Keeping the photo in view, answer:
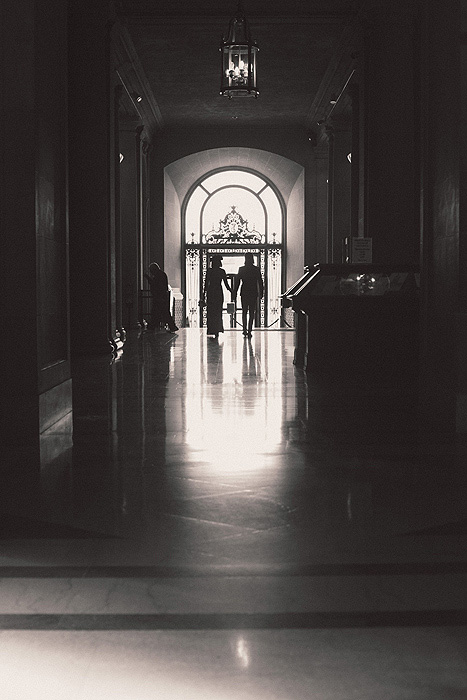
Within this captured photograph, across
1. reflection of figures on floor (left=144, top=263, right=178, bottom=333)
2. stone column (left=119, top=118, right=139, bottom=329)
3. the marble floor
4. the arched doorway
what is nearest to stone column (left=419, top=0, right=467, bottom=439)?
the marble floor

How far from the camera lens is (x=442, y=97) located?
20.7 ft

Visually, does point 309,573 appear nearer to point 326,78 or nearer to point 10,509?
point 10,509

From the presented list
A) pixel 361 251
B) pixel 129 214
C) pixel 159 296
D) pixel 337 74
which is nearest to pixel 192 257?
pixel 129 214

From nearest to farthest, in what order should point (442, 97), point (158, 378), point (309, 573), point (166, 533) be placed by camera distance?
1. point (309, 573)
2. point (166, 533)
3. point (442, 97)
4. point (158, 378)

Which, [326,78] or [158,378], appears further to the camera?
[326,78]

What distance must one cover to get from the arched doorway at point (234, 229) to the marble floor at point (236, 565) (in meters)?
19.9

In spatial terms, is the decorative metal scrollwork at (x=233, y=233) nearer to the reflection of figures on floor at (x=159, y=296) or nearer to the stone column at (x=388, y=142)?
the reflection of figures on floor at (x=159, y=296)

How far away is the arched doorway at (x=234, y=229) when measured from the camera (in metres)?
25.3

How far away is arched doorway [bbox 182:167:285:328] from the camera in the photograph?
83.0 feet

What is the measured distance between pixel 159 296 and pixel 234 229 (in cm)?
727

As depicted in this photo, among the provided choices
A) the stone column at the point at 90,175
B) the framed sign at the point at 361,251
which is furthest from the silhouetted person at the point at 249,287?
the framed sign at the point at 361,251

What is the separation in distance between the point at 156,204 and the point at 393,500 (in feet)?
63.4

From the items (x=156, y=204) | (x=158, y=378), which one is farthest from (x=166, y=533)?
(x=156, y=204)

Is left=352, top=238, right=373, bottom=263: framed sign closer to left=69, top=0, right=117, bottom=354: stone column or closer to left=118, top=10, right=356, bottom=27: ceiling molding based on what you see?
left=69, top=0, right=117, bottom=354: stone column
